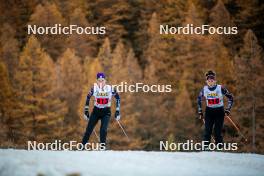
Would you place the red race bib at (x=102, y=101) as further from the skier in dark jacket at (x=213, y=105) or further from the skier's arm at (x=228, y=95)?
the skier's arm at (x=228, y=95)

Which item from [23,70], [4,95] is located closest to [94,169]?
[23,70]

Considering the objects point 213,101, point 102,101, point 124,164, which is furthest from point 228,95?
point 124,164

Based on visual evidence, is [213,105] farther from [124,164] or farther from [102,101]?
[124,164]

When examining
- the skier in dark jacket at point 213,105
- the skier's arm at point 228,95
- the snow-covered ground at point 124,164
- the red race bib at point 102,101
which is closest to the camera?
the snow-covered ground at point 124,164

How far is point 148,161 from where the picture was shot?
27.9 feet

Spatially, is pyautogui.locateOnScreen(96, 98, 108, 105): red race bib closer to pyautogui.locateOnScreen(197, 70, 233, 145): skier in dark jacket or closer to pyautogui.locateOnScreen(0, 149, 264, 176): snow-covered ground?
pyautogui.locateOnScreen(0, 149, 264, 176): snow-covered ground

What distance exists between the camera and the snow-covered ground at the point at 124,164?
23.1ft

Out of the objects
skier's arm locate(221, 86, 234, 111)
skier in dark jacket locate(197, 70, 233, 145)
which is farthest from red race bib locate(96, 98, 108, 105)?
skier's arm locate(221, 86, 234, 111)

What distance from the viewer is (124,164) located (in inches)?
314

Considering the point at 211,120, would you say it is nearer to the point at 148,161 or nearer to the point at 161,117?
the point at 148,161

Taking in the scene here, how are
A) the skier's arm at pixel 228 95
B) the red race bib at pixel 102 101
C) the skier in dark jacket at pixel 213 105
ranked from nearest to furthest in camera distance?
the red race bib at pixel 102 101 → the skier in dark jacket at pixel 213 105 → the skier's arm at pixel 228 95

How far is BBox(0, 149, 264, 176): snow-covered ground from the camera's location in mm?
7039

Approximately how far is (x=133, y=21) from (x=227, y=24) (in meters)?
A: 18.6

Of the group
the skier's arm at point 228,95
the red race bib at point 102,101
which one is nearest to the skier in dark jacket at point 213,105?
the skier's arm at point 228,95
